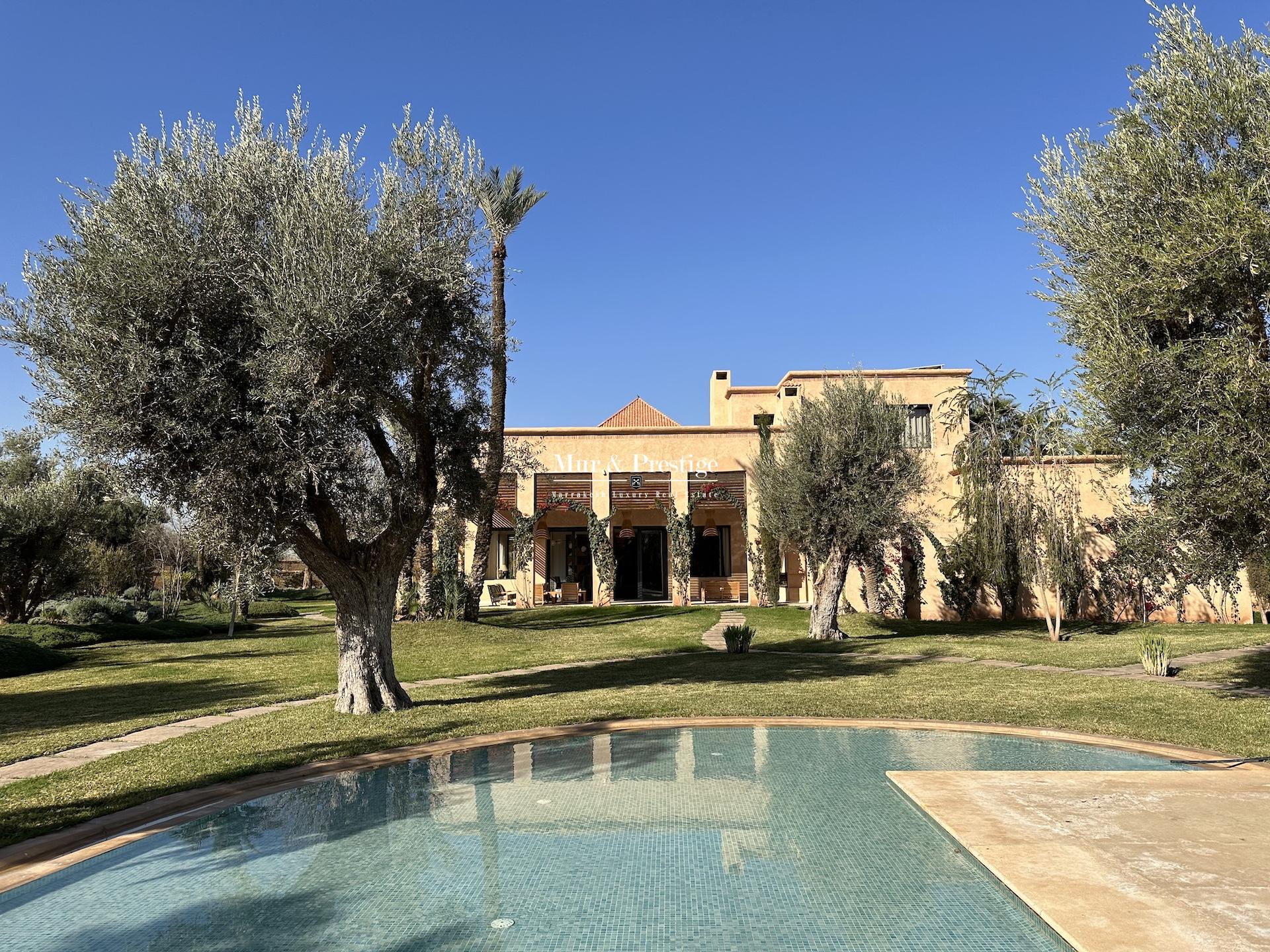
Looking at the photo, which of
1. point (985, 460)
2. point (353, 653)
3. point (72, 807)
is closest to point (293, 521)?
point (353, 653)

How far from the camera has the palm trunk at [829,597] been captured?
19.0 m

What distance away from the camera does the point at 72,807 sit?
21.7ft

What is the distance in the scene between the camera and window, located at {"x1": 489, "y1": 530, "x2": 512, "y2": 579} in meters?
33.1

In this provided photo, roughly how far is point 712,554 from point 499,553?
933 centimetres

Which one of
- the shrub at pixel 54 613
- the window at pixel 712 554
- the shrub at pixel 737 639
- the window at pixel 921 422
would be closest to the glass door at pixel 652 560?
the window at pixel 712 554

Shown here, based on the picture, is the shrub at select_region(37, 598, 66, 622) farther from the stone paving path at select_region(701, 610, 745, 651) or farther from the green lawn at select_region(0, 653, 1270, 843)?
the stone paving path at select_region(701, 610, 745, 651)

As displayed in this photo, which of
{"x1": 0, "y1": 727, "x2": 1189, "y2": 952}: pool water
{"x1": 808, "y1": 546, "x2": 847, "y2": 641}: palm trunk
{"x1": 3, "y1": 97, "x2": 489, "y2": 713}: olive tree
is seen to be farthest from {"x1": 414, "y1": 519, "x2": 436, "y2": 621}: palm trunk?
{"x1": 0, "y1": 727, "x2": 1189, "y2": 952}: pool water

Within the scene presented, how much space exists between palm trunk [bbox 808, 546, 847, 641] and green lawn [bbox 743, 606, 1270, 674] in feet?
1.28

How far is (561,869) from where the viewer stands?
552cm

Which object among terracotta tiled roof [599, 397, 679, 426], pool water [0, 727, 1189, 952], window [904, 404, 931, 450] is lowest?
pool water [0, 727, 1189, 952]

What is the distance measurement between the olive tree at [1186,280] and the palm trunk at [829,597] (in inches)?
372

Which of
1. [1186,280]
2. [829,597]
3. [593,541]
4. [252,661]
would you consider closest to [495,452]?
[593,541]

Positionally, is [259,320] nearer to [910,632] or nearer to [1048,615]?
[910,632]

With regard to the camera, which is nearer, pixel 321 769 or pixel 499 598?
pixel 321 769
